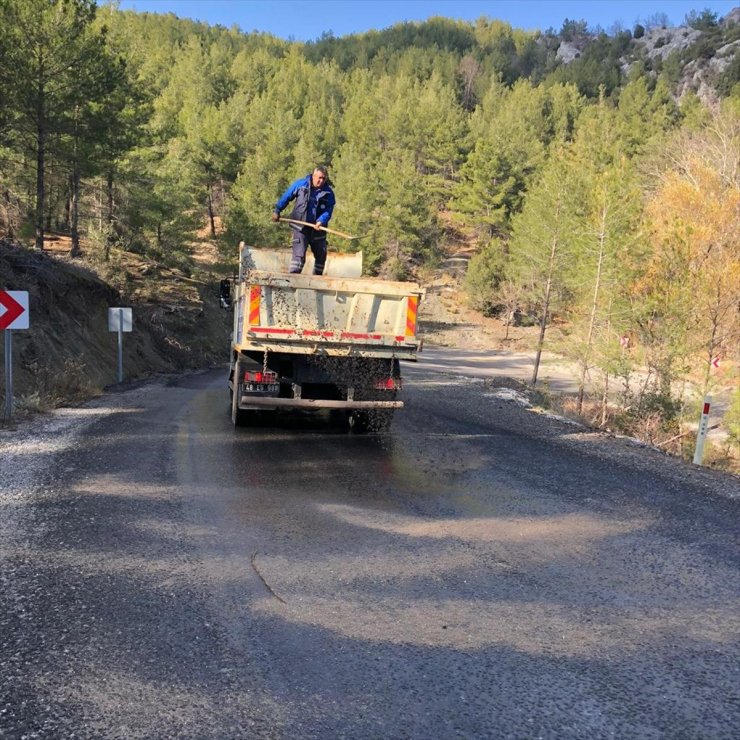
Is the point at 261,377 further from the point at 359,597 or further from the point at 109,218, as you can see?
the point at 109,218

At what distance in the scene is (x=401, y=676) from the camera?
3201mm

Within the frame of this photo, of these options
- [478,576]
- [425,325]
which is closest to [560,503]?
[478,576]

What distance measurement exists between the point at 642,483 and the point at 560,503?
4.97 feet

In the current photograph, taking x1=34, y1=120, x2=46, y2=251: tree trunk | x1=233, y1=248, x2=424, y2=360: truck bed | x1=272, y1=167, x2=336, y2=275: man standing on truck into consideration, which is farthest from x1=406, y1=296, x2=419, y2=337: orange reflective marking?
x1=34, y1=120, x2=46, y2=251: tree trunk

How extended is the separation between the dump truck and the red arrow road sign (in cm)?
351

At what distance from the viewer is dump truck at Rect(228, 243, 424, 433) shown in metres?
8.45

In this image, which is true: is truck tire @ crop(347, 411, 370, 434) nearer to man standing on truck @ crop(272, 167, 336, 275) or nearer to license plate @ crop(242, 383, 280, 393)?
license plate @ crop(242, 383, 280, 393)

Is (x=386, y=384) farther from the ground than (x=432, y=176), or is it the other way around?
(x=432, y=176)

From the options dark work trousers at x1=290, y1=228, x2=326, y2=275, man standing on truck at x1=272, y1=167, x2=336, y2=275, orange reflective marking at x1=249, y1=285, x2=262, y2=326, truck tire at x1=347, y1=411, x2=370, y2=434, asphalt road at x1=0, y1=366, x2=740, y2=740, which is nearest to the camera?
asphalt road at x1=0, y1=366, x2=740, y2=740

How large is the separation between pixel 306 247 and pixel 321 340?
2.53 m

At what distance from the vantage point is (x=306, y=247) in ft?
34.1

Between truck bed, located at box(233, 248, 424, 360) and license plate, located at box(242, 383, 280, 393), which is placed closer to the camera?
truck bed, located at box(233, 248, 424, 360)

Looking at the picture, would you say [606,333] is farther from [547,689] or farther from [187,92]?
[187,92]

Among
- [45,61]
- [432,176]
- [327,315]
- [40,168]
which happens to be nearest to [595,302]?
[327,315]
